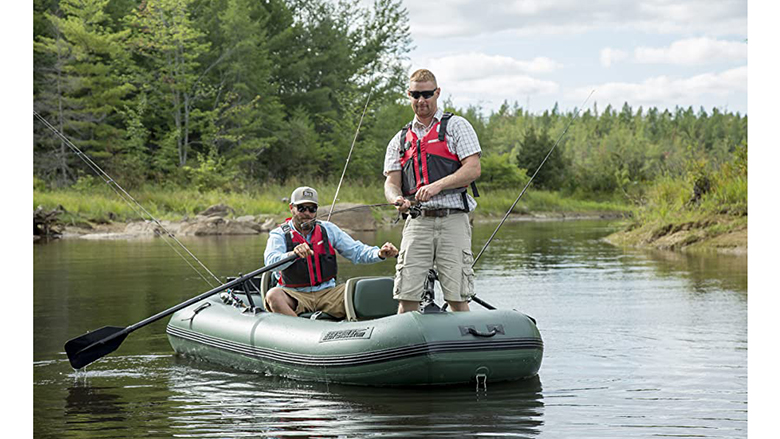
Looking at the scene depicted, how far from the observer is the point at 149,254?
672 inches

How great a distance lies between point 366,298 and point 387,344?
2.80 feet

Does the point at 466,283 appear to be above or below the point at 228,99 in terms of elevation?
below

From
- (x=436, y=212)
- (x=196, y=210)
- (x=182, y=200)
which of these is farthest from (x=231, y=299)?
(x=182, y=200)

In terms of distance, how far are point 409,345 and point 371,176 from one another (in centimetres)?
3407

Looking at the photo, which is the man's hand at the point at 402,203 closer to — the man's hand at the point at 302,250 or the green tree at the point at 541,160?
the man's hand at the point at 302,250

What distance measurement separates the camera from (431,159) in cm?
583

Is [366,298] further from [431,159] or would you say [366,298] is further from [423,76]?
[423,76]

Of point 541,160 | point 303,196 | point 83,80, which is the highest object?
point 83,80

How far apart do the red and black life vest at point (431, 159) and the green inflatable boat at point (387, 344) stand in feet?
2.54

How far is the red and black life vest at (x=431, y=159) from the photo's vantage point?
5.82 m

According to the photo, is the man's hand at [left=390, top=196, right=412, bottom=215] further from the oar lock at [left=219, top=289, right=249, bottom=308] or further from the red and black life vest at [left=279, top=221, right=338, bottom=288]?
the oar lock at [left=219, top=289, right=249, bottom=308]

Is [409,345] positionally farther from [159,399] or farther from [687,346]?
[687,346]

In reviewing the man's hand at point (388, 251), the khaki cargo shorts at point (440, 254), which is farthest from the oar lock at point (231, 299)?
the khaki cargo shorts at point (440, 254)

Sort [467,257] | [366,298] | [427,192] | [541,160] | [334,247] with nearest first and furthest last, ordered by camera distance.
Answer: [427,192]
[467,257]
[366,298]
[334,247]
[541,160]
